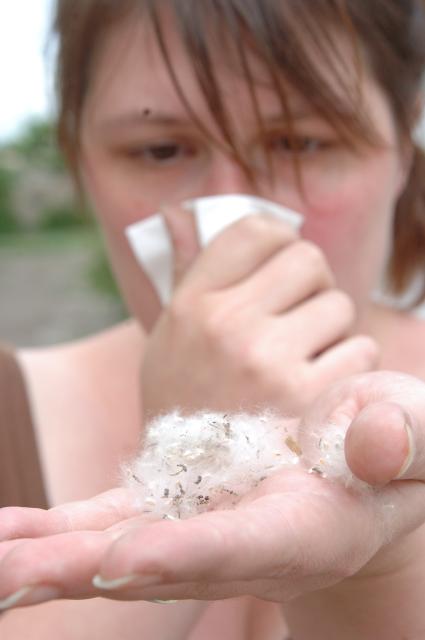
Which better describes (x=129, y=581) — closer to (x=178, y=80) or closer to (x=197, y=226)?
(x=197, y=226)

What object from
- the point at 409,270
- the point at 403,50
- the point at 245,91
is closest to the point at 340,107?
the point at 245,91

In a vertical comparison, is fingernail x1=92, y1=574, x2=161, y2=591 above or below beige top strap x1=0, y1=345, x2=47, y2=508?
above

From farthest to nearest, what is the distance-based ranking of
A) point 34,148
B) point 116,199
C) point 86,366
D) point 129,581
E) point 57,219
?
point 57,219 → point 34,148 → point 86,366 → point 116,199 → point 129,581

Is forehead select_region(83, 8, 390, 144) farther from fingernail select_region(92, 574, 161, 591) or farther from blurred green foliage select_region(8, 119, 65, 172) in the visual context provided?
blurred green foliage select_region(8, 119, 65, 172)

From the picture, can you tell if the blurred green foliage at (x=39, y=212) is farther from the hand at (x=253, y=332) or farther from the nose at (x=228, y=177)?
the hand at (x=253, y=332)

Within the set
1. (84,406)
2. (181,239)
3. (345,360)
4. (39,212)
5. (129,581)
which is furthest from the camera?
(39,212)

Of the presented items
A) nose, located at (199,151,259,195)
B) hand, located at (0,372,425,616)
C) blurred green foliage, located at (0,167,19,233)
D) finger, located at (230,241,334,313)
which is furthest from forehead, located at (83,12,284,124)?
blurred green foliage, located at (0,167,19,233)

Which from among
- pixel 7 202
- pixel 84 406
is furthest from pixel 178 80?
pixel 7 202
